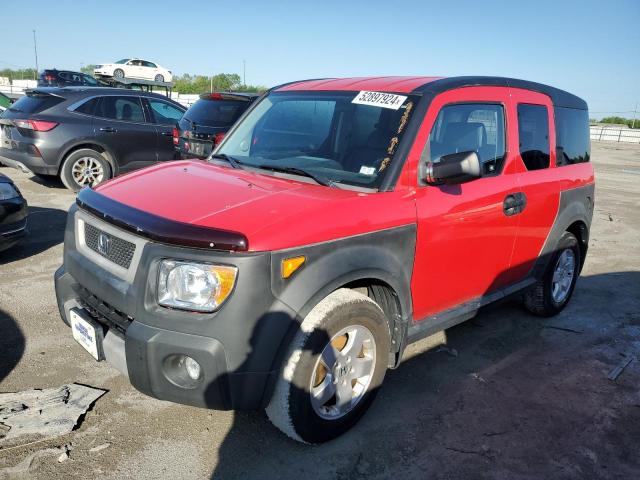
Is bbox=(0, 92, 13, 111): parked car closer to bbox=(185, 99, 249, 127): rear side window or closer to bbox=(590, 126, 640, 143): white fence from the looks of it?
bbox=(185, 99, 249, 127): rear side window

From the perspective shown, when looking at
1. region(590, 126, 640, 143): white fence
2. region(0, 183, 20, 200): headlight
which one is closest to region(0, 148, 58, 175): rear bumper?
region(0, 183, 20, 200): headlight

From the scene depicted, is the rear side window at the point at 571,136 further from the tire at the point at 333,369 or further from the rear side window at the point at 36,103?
the rear side window at the point at 36,103

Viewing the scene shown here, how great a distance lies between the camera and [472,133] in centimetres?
353

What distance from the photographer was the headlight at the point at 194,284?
2.29m

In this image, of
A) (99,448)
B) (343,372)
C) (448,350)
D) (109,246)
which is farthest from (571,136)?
(99,448)

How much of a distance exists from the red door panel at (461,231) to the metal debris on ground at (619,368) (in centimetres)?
104

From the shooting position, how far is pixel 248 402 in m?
2.41

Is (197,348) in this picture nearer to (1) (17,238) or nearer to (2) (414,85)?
(2) (414,85)

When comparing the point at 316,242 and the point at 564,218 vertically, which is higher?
the point at 316,242

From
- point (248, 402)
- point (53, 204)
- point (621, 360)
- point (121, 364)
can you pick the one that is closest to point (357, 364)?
point (248, 402)

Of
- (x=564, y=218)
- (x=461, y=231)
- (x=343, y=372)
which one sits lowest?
(x=343, y=372)

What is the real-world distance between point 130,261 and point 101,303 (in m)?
0.39

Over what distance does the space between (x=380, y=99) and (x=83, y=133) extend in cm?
678

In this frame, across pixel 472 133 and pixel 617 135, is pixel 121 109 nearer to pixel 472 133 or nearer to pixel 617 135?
pixel 472 133
